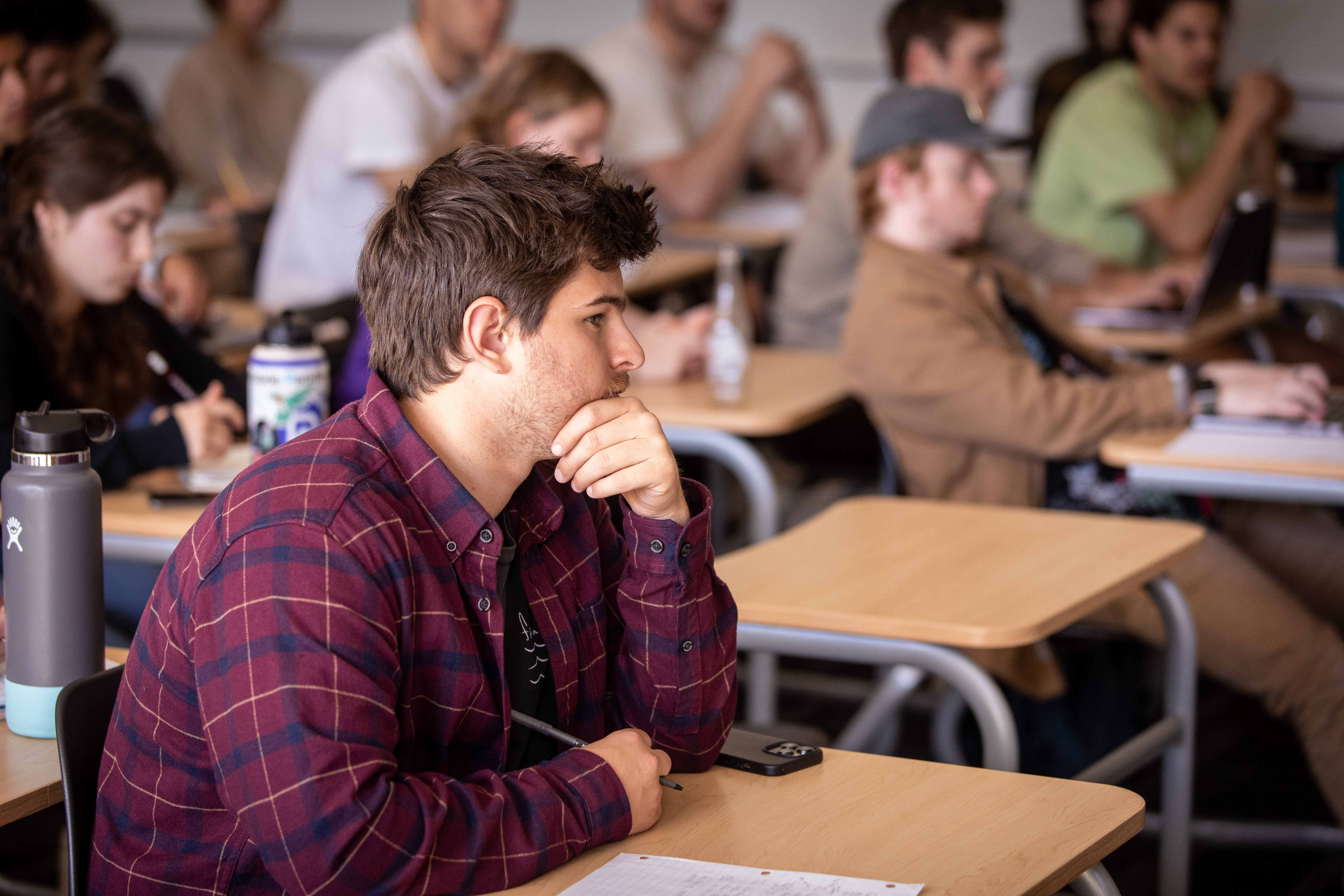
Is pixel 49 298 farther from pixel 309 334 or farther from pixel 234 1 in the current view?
pixel 234 1

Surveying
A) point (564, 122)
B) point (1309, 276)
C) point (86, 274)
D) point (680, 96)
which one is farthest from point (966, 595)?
point (680, 96)

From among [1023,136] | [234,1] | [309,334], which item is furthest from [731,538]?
[234,1]

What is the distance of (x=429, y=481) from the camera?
1.15 m

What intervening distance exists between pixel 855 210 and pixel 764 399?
0.80m

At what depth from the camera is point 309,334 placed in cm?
203

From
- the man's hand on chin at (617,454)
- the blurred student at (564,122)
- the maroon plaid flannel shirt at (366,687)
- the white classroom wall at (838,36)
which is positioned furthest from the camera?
the white classroom wall at (838,36)

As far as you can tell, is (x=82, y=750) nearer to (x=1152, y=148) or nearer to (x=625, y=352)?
(x=625, y=352)

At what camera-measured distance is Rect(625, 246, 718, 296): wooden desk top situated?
12.2ft

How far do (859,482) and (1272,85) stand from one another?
2092mm

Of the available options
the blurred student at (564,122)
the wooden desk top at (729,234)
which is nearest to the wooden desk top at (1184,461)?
the blurred student at (564,122)

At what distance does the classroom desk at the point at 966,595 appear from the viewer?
164 cm

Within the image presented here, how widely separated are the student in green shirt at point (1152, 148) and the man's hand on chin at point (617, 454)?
9.66ft

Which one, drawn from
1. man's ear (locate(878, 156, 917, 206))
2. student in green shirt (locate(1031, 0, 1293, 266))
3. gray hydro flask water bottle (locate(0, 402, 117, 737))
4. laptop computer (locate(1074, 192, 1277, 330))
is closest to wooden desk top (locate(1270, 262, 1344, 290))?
student in green shirt (locate(1031, 0, 1293, 266))

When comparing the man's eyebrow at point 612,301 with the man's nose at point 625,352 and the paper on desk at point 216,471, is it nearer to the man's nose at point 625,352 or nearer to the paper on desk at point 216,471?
the man's nose at point 625,352
